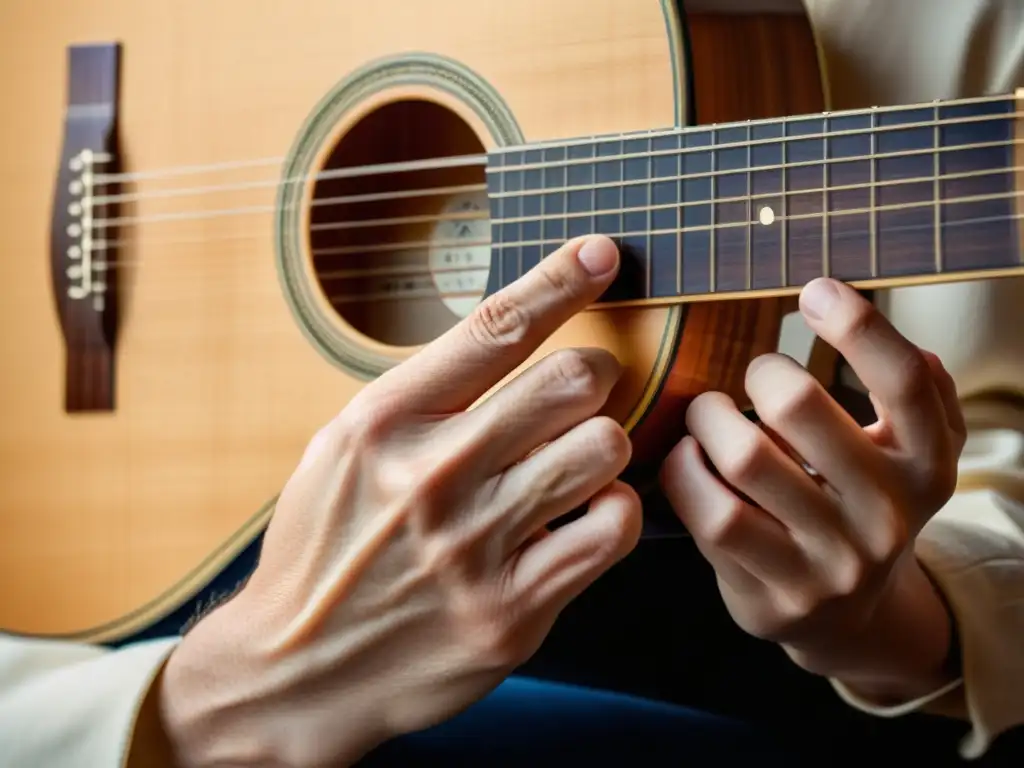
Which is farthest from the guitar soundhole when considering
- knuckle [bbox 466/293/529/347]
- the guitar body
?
knuckle [bbox 466/293/529/347]

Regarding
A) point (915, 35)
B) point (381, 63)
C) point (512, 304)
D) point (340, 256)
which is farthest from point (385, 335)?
point (915, 35)

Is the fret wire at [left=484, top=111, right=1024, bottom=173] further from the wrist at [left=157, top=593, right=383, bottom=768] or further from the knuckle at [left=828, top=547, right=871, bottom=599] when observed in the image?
the wrist at [left=157, top=593, right=383, bottom=768]

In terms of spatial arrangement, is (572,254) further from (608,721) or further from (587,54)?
(608,721)

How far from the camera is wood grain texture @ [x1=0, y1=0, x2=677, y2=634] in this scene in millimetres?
772

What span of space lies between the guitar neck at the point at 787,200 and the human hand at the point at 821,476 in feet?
0.13

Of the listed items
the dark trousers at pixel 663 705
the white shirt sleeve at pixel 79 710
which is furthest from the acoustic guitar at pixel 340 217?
the dark trousers at pixel 663 705

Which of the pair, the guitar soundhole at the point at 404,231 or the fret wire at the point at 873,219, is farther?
the guitar soundhole at the point at 404,231

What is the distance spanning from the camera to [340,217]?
32.3 inches

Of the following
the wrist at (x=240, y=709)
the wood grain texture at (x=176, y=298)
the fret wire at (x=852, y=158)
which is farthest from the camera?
the wood grain texture at (x=176, y=298)

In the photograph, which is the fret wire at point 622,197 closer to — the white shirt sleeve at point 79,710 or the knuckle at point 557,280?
the knuckle at point 557,280

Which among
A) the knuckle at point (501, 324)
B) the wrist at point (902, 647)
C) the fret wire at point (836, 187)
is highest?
Result: the fret wire at point (836, 187)

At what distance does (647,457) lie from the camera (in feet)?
2.10

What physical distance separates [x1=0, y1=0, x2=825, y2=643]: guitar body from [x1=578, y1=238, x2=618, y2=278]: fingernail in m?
0.11

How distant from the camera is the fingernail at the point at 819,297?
1.73 ft
